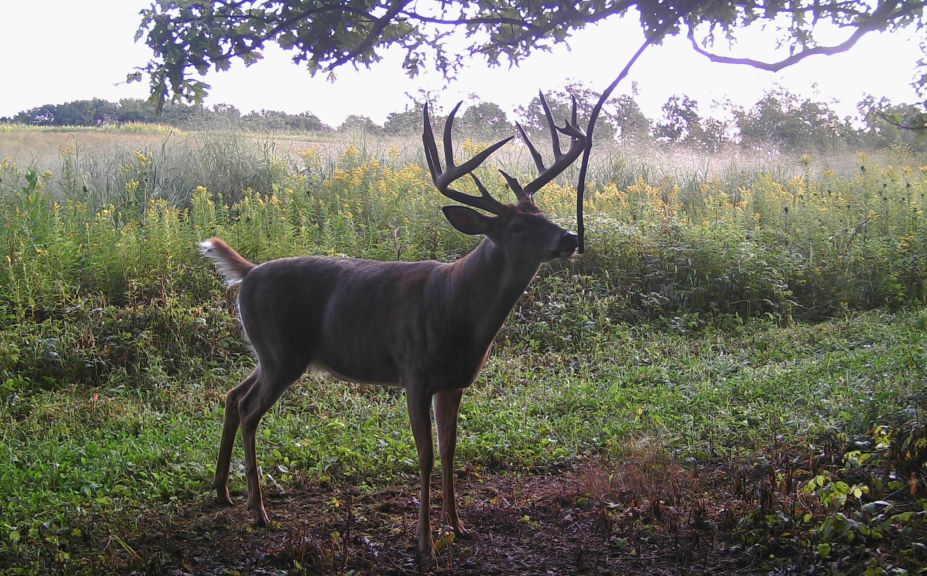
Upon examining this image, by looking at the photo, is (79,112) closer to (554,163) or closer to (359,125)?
(359,125)

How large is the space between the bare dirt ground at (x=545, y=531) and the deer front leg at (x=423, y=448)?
97 mm

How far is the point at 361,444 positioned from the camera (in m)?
5.81

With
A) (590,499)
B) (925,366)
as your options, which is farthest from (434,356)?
(925,366)

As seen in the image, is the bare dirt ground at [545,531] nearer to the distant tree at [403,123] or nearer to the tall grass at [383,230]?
the tall grass at [383,230]

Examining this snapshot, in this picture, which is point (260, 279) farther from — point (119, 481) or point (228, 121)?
point (228, 121)

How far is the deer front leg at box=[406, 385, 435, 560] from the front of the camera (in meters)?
4.24

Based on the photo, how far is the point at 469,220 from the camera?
4.48 meters

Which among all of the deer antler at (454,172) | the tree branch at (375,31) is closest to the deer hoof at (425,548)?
the deer antler at (454,172)

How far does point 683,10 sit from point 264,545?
3628 millimetres

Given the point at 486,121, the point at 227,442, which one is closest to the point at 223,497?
the point at 227,442

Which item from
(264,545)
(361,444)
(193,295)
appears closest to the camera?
(264,545)

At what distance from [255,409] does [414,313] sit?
1.09 m

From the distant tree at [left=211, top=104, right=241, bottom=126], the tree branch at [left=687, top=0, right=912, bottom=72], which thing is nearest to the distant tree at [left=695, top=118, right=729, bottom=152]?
the distant tree at [left=211, top=104, right=241, bottom=126]

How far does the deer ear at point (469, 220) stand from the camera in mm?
4449
